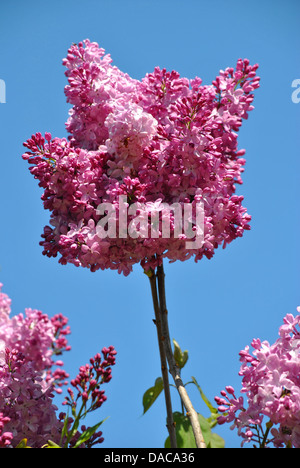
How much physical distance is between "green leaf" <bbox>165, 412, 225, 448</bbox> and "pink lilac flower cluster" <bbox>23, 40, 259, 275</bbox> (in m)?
0.77

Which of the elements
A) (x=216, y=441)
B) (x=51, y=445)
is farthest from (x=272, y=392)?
(x=51, y=445)

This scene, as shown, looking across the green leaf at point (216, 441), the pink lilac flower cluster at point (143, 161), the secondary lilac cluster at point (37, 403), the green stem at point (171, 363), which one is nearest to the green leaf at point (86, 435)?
the secondary lilac cluster at point (37, 403)

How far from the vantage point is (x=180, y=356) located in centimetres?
316

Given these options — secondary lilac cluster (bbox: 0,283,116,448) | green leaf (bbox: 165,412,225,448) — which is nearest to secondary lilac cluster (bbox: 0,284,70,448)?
secondary lilac cluster (bbox: 0,283,116,448)

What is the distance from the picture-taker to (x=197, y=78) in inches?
117

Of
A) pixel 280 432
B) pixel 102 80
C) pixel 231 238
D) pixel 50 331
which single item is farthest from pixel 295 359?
pixel 50 331

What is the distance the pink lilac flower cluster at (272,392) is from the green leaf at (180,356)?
0.51 meters

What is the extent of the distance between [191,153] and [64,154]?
63 centimetres

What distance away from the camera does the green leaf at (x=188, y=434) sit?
2844 millimetres

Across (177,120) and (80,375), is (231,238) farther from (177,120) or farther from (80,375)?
(80,375)

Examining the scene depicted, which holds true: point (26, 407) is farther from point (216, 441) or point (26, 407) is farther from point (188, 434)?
point (216, 441)

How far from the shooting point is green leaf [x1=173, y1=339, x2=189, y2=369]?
3.16 metres

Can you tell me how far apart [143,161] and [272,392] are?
126cm

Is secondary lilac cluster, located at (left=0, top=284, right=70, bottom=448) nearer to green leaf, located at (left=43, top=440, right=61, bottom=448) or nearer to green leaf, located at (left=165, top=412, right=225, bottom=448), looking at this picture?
green leaf, located at (left=43, top=440, right=61, bottom=448)
